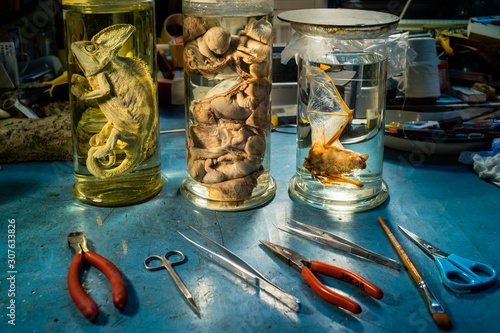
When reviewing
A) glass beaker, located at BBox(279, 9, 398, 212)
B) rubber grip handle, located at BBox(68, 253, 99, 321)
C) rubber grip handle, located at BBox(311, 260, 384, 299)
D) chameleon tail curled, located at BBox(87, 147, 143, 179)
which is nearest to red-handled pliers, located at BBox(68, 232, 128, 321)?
rubber grip handle, located at BBox(68, 253, 99, 321)

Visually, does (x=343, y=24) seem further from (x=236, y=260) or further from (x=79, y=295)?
(x=79, y=295)

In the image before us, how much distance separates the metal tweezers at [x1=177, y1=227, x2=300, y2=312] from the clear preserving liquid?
0.21 m

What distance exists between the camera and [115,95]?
719mm

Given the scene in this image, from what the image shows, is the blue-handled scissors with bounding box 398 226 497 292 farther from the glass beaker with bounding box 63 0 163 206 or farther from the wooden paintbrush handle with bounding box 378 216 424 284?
the glass beaker with bounding box 63 0 163 206

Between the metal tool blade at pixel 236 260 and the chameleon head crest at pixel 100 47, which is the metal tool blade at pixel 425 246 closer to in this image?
the metal tool blade at pixel 236 260

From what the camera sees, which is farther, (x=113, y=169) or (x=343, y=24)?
(x=113, y=169)

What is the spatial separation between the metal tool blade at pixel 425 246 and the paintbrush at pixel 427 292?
Result: 0.08ft

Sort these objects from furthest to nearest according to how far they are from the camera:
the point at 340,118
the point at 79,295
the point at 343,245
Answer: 1. the point at 340,118
2. the point at 343,245
3. the point at 79,295

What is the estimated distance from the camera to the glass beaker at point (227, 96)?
2.29ft

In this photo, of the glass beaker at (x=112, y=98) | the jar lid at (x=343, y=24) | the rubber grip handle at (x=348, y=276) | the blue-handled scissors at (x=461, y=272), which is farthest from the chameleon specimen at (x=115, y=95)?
the blue-handled scissors at (x=461, y=272)

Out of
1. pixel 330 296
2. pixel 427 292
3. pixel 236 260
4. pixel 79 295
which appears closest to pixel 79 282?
pixel 79 295

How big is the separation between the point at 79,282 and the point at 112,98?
0.29 m

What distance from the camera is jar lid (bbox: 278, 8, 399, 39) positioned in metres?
0.65

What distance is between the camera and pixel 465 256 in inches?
25.1
